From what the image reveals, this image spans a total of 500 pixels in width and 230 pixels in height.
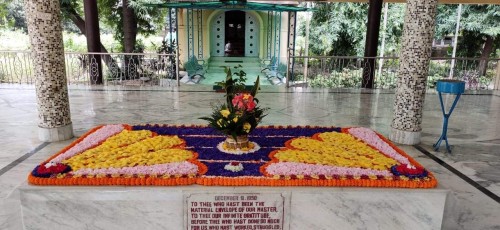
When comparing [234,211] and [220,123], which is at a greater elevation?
[220,123]

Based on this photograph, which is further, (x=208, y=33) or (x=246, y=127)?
(x=208, y=33)

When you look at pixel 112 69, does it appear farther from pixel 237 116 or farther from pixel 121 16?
pixel 237 116

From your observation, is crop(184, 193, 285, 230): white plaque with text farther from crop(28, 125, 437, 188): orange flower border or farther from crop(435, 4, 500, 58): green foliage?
crop(435, 4, 500, 58): green foliage

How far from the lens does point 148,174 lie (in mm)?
2850

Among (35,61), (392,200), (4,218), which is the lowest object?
(4,218)

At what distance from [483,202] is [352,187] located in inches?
54.3

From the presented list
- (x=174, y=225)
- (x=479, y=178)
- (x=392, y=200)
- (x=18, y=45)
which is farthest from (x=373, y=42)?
(x=18, y=45)

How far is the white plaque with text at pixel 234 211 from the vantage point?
2727mm

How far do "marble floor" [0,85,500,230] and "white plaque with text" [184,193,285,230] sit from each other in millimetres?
1284

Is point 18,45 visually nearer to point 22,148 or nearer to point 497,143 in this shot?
point 22,148

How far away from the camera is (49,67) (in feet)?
14.8

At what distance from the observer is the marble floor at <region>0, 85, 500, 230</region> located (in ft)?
11.0

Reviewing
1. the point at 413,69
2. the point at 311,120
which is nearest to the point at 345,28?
the point at 311,120

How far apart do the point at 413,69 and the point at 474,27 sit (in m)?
13.0
